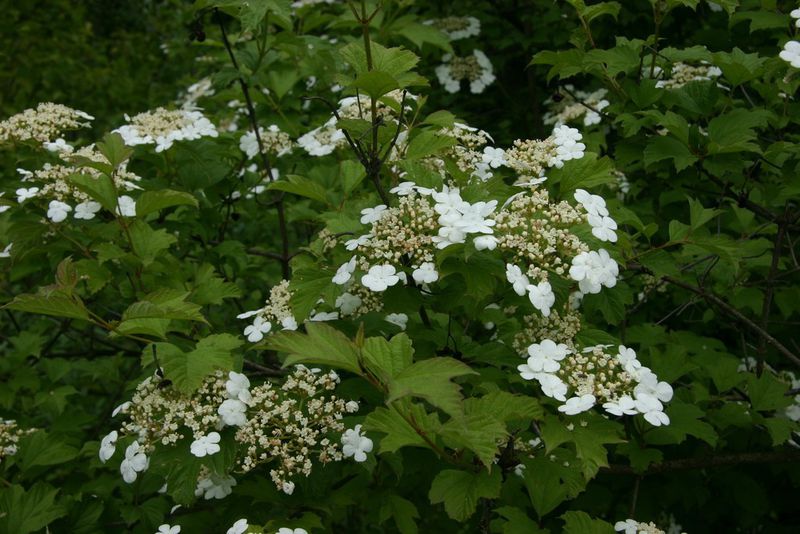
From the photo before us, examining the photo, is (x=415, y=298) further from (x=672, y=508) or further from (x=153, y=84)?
(x=153, y=84)

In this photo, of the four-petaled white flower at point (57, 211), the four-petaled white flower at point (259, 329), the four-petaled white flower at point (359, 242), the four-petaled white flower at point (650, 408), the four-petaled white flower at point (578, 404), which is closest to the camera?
the four-petaled white flower at point (578, 404)

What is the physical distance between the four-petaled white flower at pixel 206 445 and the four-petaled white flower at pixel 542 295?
2.99ft

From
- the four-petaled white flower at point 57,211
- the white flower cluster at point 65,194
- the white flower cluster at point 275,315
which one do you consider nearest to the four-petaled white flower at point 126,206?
the white flower cluster at point 65,194

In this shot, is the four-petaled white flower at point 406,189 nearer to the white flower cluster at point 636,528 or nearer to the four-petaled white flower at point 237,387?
the four-petaled white flower at point 237,387

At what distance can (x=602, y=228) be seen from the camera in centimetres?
206

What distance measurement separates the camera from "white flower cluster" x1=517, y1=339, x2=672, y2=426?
1936 mm

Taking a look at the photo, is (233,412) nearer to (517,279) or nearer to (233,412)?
(233,412)

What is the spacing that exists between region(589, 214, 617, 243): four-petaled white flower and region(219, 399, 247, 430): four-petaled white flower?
3.46 ft

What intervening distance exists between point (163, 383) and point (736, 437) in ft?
7.47

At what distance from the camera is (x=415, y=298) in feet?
7.22

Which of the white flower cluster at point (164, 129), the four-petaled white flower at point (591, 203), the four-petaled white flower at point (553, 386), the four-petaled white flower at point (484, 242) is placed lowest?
the white flower cluster at point (164, 129)

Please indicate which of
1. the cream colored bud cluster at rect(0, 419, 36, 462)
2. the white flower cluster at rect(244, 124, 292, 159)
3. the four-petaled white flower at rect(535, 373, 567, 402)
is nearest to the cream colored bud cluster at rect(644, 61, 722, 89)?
the four-petaled white flower at rect(535, 373, 567, 402)

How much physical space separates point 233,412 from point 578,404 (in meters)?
0.90

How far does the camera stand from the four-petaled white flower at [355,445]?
6.84 feet
